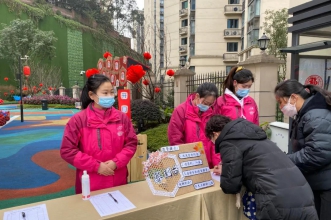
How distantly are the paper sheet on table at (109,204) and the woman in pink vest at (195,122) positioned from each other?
853 millimetres

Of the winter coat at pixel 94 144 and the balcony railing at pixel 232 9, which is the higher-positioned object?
the balcony railing at pixel 232 9

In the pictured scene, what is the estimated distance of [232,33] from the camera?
26.9 metres

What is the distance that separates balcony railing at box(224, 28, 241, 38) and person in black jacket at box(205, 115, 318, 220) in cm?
2740

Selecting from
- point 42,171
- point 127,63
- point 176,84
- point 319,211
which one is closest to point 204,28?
point 176,84

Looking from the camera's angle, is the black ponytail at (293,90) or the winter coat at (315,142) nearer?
the winter coat at (315,142)

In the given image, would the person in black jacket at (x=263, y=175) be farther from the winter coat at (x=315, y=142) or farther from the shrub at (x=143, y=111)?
the shrub at (x=143, y=111)

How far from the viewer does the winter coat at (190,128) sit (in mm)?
2357

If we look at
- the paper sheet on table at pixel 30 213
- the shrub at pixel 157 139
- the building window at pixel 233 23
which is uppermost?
the building window at pixel 233 23

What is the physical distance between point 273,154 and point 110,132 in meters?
1.16

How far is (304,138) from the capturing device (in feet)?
5.83

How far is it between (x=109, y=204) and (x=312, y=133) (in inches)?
55.7

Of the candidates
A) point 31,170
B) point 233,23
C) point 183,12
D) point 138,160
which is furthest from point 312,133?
point 183,12

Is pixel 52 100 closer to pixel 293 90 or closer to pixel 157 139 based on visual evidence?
pixel 157 139

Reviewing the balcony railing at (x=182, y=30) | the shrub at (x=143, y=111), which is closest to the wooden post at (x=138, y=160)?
the shrub at (x=143, y=111)
